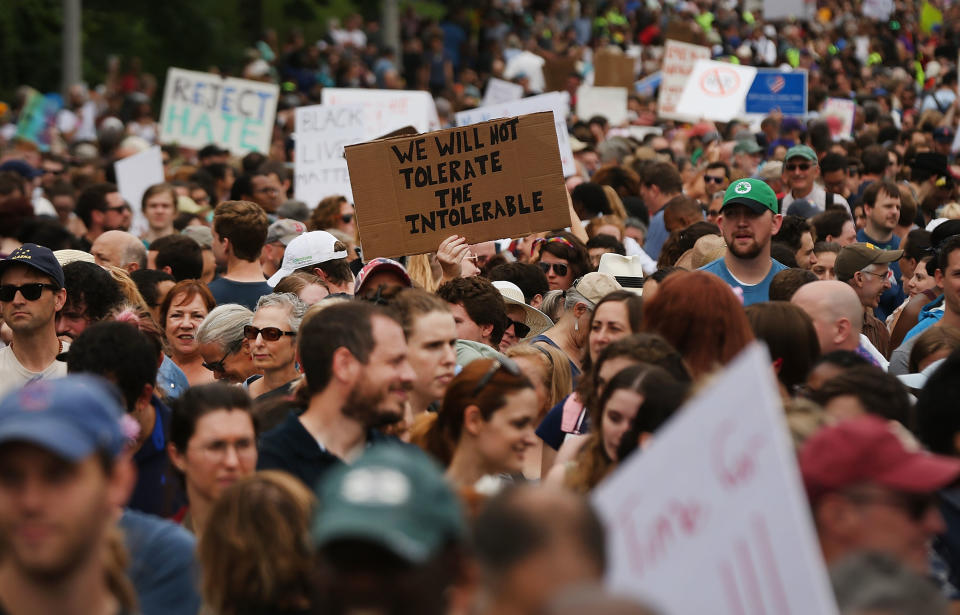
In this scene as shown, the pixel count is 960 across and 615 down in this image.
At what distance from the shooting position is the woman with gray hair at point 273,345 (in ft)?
22.3

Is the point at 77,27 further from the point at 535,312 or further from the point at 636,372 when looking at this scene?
the point at 636,372

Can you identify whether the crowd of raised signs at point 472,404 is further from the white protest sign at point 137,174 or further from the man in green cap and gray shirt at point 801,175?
the white protest sign at point 137,174


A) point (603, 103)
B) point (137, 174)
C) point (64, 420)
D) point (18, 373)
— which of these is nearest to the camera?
point (64, 420)

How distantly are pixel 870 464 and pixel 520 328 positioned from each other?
4.81 m

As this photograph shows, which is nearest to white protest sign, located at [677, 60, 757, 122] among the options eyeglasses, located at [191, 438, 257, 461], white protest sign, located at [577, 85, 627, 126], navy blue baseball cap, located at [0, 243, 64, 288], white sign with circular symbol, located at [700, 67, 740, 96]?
white sign with circular symbol, located at [700, 67, 740, 96]

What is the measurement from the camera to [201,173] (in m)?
14.1

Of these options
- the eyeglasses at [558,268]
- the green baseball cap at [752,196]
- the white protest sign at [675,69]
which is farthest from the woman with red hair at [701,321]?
the white protest sign at [675,69]

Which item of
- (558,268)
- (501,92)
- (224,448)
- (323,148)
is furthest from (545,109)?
(501,92)

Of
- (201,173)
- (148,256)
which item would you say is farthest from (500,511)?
(201,173)

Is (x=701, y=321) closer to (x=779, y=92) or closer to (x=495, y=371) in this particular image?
(x=495, y=371)

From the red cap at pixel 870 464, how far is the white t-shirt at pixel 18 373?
4.02 metres

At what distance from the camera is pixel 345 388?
195 inches

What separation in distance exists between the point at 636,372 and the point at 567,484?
42 centimetres

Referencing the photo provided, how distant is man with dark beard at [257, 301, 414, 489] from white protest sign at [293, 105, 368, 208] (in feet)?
26.2
